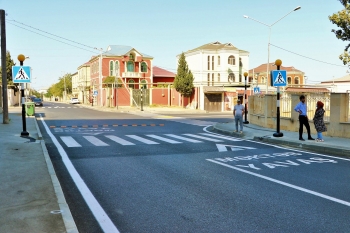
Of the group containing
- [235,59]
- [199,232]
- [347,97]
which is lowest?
[199,232]

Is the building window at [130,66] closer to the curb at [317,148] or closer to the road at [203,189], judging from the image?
the curb at [317,148]

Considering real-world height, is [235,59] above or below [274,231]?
above

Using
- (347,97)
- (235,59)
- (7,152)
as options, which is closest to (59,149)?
(7,152)

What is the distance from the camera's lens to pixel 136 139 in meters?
16.5

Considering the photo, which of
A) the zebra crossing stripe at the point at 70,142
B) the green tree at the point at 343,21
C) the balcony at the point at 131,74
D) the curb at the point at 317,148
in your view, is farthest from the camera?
the balcony at the point at 131,74

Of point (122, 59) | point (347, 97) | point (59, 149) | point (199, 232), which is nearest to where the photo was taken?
point (199, 232)

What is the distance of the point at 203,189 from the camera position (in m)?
7.58

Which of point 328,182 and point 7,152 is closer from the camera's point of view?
point 328,182

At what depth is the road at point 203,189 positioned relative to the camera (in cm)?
559

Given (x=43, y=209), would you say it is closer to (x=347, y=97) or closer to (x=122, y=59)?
(x=347, y=97)

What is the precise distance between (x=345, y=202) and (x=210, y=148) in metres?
7.20

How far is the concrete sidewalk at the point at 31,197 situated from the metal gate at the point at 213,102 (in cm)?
4184

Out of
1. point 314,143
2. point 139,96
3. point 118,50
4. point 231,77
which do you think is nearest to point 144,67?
point 118,50

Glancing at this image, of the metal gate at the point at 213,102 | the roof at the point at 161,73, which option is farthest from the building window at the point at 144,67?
the metal gate at the point at 213,102
